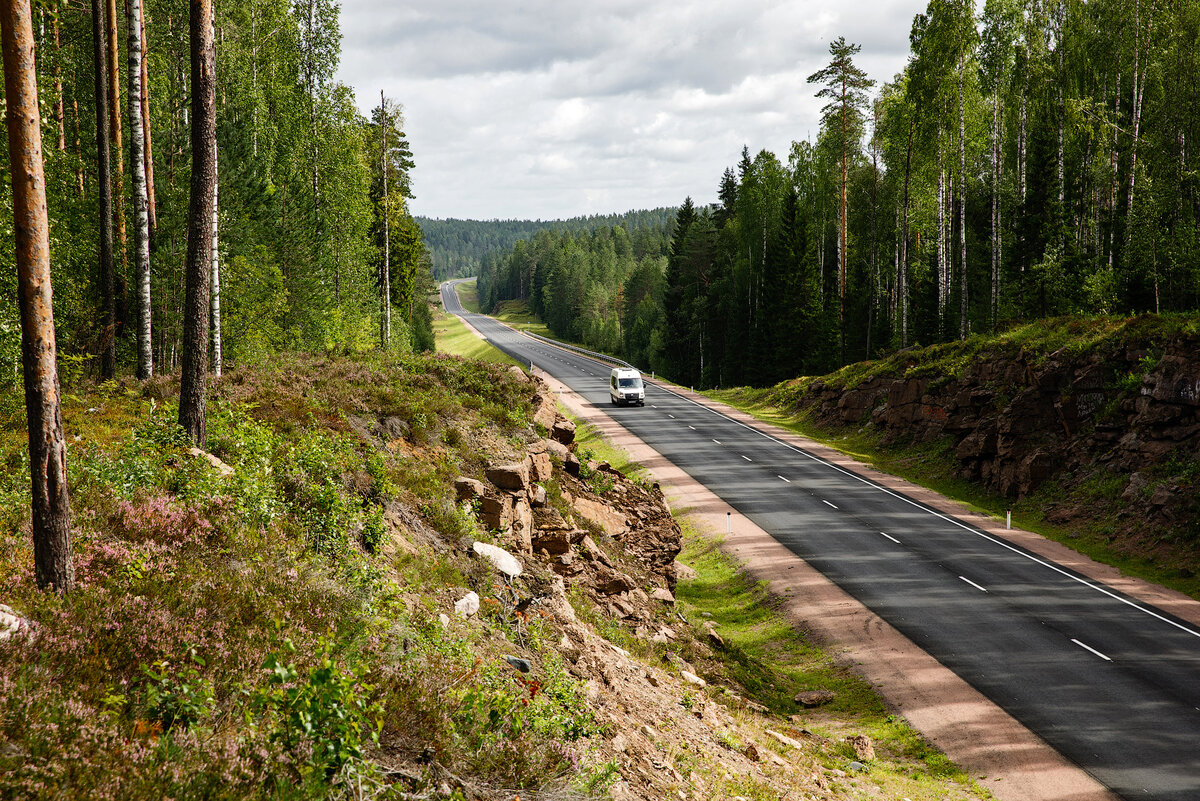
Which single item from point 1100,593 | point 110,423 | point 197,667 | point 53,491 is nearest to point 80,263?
point 110,423

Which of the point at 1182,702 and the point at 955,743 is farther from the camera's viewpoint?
the point at 1182,702

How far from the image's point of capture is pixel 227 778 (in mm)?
4832

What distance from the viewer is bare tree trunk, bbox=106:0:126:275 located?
66.7 feet

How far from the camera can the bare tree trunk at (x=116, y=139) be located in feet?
66.7

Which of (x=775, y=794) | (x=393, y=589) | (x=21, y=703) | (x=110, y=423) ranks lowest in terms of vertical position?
(x=775, y=794)

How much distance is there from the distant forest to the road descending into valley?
14019 mm

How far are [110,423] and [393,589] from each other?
7.02 meters

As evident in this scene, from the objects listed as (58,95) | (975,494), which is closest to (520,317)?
(975,494)

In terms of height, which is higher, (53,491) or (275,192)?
(275,192)

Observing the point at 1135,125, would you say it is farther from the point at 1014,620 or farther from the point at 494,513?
the point at 494,513

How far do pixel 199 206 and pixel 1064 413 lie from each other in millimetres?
29778

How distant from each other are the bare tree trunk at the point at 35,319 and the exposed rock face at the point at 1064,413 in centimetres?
2803

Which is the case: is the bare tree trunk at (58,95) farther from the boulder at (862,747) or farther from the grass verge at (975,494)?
the grass verge at (975,494)

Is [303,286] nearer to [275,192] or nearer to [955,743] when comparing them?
[275,192]
